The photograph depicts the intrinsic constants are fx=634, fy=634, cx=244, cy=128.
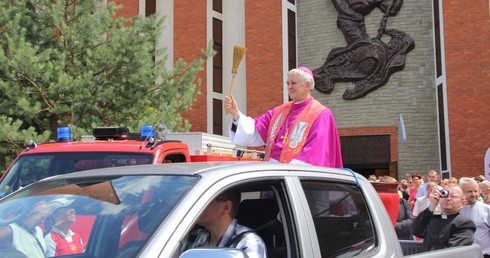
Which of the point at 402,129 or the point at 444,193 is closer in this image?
the point at 444,193

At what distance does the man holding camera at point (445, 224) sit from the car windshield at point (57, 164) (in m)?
2.72

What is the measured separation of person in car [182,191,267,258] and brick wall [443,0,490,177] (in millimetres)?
17869

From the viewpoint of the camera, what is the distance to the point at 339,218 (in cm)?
330

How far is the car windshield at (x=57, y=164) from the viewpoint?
20.1 ft

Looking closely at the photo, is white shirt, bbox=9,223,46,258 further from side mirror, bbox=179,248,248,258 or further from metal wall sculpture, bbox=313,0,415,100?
metal wall sculpture, bbox=313,0,415,100

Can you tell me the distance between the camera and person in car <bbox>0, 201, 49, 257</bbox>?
8.71 ft

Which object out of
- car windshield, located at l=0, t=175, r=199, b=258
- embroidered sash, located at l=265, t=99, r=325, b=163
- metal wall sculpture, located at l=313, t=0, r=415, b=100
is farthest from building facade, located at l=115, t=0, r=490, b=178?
car windshield, located at l=0, t=175, r=199, b=258

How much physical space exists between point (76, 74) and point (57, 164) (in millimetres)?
6498

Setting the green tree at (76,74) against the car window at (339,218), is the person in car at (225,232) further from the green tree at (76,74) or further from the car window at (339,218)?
the green tree at (76,74)

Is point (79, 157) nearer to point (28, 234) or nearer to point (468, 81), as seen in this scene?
point (28, 234)

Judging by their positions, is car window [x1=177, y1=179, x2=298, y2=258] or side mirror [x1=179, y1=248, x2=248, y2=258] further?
car window [x1=177, y1=179, x2=298, y2=258]

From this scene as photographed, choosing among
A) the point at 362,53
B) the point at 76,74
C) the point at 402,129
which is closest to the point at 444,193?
the point at 76,74

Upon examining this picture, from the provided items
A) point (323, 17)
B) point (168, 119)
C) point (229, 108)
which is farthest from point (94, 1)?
point (323, 17)

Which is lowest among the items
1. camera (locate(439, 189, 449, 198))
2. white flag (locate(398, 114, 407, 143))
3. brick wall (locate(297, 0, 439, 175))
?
camera (locate(439, 189, 449, 198))
